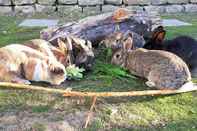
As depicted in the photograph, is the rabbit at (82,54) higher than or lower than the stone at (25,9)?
higher

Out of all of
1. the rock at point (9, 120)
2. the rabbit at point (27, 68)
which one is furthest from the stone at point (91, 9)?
the rock at point (9, 120)

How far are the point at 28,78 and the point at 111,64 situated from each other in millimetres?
848

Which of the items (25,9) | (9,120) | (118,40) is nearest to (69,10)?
(25,9)

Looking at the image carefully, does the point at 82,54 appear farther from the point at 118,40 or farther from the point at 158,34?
→ the point at 158,34

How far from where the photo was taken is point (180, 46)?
411 centimetres

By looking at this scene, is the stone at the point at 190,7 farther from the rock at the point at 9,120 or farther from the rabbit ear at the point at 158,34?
the rock at the point at 9,120

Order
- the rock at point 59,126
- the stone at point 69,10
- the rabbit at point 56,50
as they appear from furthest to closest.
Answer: the stone at point 69,10 < the rabbit at point 56,50 < the rock at point 59,126

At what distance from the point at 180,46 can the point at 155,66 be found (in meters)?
0.84

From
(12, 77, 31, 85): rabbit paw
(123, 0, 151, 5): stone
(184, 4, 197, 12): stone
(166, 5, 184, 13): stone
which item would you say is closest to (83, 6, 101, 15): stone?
(123, 0, 151, 5): stone

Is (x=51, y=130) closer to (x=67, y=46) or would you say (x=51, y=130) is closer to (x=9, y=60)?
(x=9, y=60)

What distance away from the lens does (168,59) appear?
131 inches

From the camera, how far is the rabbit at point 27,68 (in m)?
3.28

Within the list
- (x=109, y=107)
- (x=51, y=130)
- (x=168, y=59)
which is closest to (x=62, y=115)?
(x=51, y=130)

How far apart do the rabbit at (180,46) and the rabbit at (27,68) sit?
1227mm
